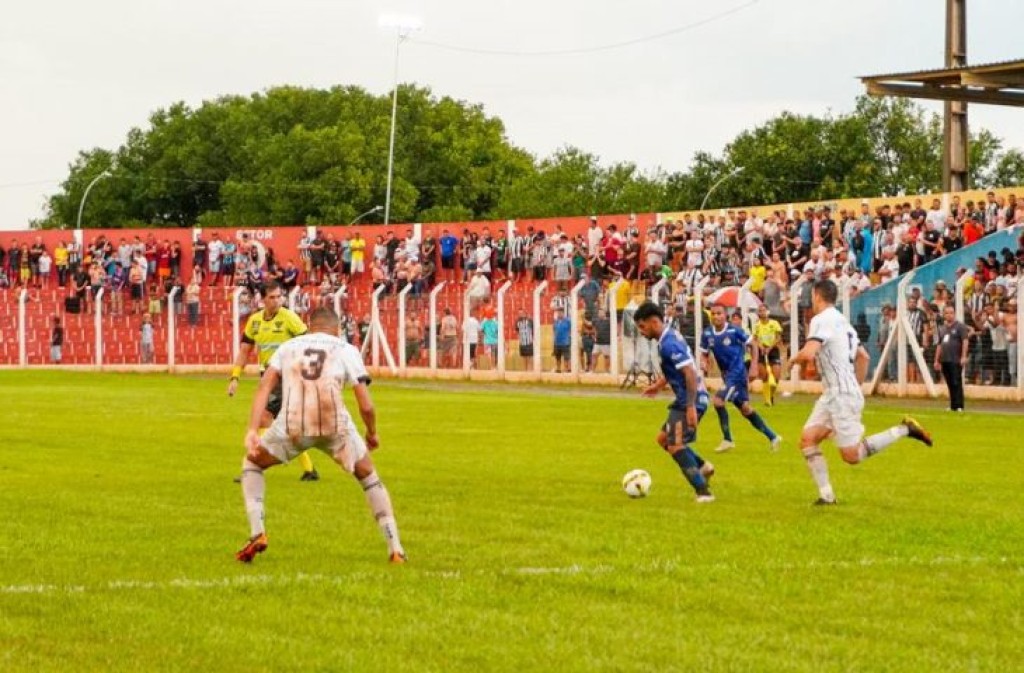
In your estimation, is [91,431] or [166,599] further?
[91,431]

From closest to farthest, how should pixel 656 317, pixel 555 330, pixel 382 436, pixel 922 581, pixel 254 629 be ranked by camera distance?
pixel 254 629
pixel 922 581
pixel 656 317
pixel 382 436
pixel 555 330

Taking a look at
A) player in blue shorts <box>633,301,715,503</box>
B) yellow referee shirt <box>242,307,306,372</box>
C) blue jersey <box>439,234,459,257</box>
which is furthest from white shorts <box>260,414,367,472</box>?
blue jersey <box>439,234,459,257</box>

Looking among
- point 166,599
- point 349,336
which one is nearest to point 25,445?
point 166,599

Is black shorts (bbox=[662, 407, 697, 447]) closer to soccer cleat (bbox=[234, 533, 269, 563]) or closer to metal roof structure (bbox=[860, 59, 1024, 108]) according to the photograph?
soccer cleat (bbox=[234, 533, 269, 563])

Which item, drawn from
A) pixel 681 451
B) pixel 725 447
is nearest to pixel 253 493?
pixel 681 451

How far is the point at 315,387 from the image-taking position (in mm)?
11750

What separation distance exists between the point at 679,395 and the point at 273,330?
4334 mm

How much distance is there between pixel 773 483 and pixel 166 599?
9.03m

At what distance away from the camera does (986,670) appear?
8.18 metres

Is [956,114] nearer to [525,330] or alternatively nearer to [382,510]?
[525,330]

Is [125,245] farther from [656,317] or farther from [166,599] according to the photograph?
[166,599]

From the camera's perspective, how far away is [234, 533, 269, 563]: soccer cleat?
1171 cm

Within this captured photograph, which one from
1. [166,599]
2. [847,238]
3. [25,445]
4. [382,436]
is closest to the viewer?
[166,599]

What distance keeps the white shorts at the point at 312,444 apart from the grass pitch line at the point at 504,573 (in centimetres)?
92
